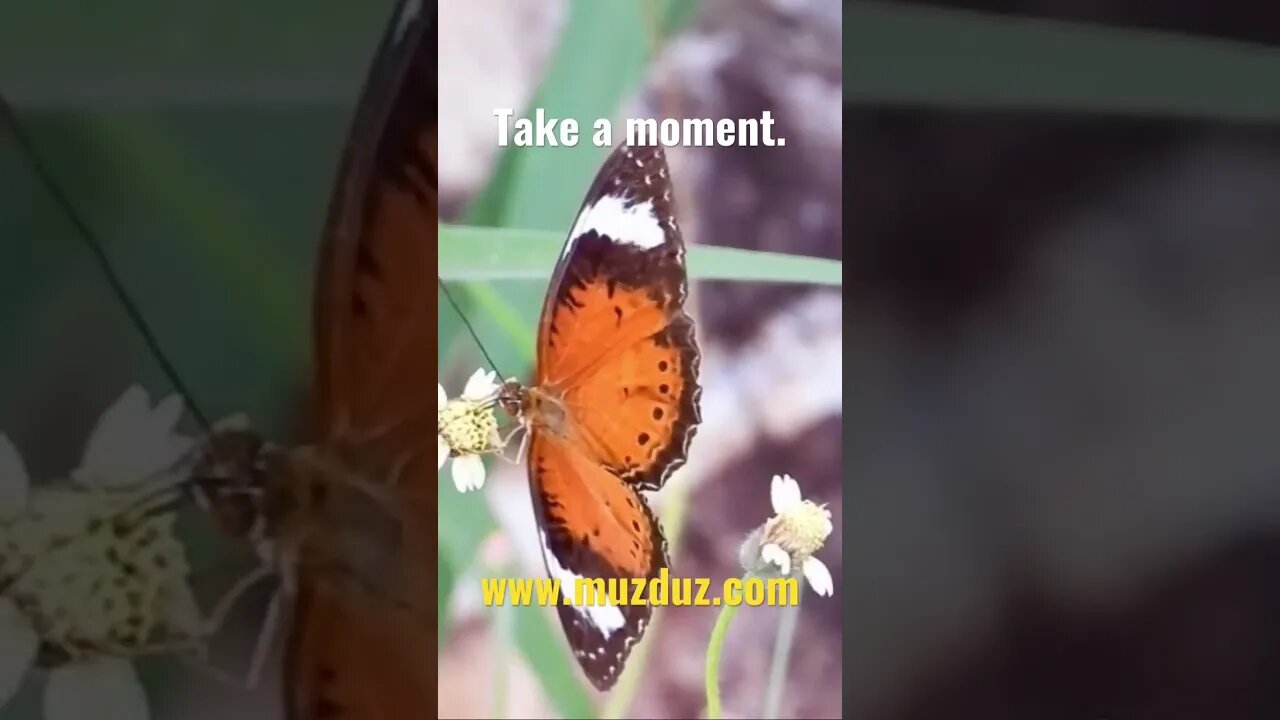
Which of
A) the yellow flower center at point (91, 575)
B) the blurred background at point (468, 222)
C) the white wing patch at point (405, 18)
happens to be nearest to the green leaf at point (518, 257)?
the blurred background at point (468, 222)

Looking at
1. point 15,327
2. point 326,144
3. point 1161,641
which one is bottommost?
point 1161,641

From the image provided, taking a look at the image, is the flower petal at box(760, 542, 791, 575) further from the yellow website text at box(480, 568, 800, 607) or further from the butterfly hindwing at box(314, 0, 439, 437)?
the butterfly hindwing at box(314, 0, 439, 437)

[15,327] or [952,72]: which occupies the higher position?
[952,72]

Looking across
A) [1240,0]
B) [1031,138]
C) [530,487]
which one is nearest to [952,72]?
[1031,138]

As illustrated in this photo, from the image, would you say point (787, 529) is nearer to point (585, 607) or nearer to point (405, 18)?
point (585, 607)

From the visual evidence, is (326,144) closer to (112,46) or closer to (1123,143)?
(112,46)

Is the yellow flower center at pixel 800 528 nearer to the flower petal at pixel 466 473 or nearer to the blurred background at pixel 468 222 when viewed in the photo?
the blurred background at pixel 468 222
